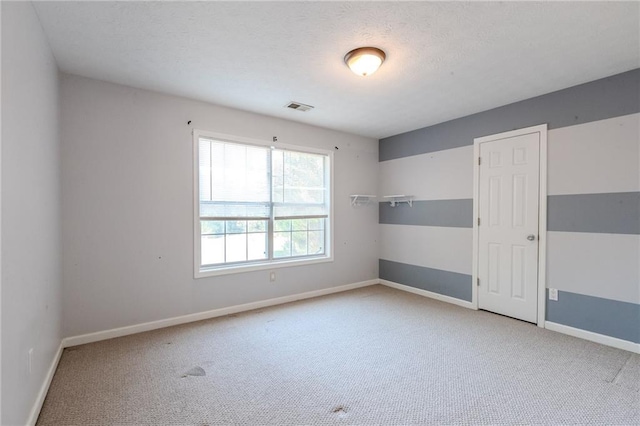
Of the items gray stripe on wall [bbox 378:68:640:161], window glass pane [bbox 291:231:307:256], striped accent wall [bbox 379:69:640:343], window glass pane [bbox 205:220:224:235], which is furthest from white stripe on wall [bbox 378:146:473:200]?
window glass pane [bbox 205:220:224:235]

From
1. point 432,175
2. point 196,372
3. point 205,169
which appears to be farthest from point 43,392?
point 432,175

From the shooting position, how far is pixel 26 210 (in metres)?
1.80

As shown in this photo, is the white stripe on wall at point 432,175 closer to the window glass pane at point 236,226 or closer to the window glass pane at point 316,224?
Answer: the window glass pane at point 316,224

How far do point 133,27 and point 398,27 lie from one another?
1.85 m

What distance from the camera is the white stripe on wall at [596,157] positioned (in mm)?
2787

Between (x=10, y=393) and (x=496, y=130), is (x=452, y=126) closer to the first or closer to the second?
(x=496, y=130)

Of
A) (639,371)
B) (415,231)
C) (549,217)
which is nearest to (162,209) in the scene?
(415,231)

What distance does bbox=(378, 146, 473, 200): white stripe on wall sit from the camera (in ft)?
13.5

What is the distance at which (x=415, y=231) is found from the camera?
473 centimetres

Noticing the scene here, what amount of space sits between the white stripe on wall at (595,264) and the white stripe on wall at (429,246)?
0.97m

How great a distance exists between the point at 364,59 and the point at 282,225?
252 centimetres

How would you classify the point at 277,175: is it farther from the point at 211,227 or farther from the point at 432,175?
the point at 432,175

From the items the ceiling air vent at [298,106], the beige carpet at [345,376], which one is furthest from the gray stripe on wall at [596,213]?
the ceiling air vent at [298,106]

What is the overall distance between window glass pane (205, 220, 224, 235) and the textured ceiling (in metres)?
1.44
